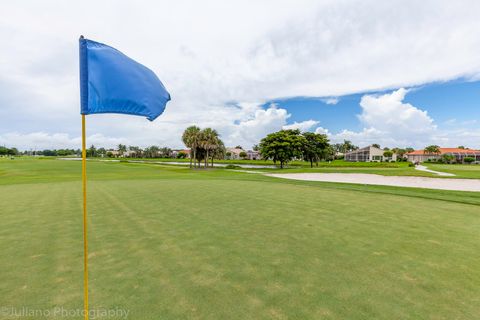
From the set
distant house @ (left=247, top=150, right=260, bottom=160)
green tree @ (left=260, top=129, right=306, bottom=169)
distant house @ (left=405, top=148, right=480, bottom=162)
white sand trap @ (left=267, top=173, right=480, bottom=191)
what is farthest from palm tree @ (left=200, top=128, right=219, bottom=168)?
distant house @ (left=247, top=150, right=260, bottom=160)

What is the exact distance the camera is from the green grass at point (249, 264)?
352cm

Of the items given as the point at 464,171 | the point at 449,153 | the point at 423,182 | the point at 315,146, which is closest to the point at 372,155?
the point at 449,153

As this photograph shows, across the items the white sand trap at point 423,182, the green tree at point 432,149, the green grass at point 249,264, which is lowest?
the white sand trap at point 423,182

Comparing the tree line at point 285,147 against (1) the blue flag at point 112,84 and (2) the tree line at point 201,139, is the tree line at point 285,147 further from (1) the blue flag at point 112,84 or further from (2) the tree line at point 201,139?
(1) the blue flag at point 112,84

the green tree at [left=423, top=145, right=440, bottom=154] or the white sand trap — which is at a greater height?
the green tree at [left=423, top=145, right=440, bottom=154]

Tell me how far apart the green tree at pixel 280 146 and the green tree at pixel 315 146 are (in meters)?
A: 8.15

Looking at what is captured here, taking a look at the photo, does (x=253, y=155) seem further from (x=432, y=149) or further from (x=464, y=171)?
(x=464, y=171)

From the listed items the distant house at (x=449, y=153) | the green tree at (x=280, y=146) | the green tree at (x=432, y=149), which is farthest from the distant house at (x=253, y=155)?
the green tree at (x=280, y=146)

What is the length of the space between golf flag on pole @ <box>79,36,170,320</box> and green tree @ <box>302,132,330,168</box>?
67.9 m

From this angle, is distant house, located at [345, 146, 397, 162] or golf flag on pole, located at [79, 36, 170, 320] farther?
distant house, located at [345, 146, 397, 162]

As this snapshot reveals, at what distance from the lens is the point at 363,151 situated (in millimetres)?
135000

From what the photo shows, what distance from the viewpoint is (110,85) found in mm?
4598

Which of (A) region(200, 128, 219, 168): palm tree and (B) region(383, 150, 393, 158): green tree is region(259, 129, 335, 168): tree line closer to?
(A) region(200, 128, 219, 168): palm tree

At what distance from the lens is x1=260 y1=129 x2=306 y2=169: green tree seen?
193ft
